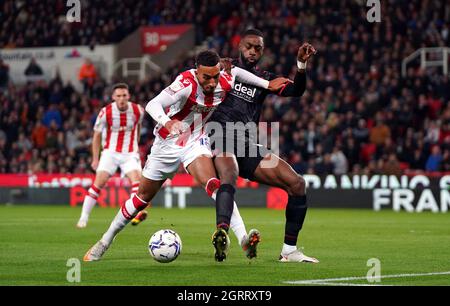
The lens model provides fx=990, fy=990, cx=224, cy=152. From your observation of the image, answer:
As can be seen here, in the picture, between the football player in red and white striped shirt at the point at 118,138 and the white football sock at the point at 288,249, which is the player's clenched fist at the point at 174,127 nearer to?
the white football sock at the point at 288,249

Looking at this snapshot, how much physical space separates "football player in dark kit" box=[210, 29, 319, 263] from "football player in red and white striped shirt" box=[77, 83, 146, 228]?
6.41 m

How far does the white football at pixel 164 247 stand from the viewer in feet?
33.5

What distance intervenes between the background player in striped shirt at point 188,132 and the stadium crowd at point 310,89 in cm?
1266

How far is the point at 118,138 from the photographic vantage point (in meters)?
17.6

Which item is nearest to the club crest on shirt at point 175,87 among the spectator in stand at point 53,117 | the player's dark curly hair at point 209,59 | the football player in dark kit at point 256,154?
the player's dark curly hair at point 209,59

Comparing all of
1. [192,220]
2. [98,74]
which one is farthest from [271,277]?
[98,74]

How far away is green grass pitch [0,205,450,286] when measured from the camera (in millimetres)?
8883

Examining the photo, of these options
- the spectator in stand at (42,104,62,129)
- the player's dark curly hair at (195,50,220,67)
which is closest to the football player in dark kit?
the player's dark curly hair at (195,50,220,67)

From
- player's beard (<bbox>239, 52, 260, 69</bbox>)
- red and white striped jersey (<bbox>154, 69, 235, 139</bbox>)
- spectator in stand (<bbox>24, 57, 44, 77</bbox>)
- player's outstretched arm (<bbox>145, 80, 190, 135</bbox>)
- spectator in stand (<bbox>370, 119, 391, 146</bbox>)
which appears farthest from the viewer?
spectator in stand (<bbox>24, 57, 44, 77</bbox>)

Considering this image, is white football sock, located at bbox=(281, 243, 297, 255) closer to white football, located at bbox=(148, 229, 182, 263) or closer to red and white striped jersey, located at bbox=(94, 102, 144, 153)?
white football, located at bbox=(148, 229, 182, 263)

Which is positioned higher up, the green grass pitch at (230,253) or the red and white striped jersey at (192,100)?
the red and white striped jersey at (192,100)

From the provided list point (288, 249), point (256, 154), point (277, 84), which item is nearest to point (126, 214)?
point (256, 154)

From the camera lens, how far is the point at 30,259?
1073 cm
